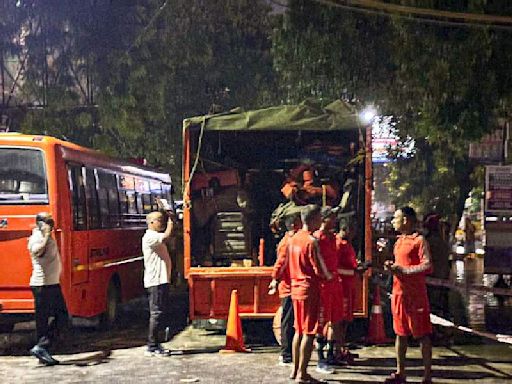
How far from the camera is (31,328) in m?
13.1

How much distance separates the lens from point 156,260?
10039 mm

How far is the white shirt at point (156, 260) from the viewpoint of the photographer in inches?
394

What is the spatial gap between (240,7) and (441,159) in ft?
30.7

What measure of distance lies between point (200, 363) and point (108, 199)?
14.3 ft

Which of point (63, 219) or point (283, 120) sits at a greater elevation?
point (283, 120)

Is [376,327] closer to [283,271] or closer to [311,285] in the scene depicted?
[283,271]

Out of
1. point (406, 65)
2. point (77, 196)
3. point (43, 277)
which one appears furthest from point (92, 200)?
point (406, 65)

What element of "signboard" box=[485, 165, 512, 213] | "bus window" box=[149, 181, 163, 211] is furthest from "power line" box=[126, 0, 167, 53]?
"signboard" box=[485, 165, 512, 213]

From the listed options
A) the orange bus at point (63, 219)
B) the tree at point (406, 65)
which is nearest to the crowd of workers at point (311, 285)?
the orange bus at point (63, 219)

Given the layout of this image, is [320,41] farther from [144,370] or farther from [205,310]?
[144,370]

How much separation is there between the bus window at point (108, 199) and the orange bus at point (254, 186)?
173 centimetres

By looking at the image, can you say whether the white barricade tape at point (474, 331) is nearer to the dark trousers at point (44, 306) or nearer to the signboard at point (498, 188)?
the signboard at point (498, 188)

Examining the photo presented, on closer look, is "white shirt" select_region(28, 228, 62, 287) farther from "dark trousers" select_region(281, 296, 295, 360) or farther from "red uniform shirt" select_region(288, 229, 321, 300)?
"red uniform shirt" select_region(288, 229, 321, 300)

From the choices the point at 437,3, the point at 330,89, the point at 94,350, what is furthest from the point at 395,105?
the point at 94,350
